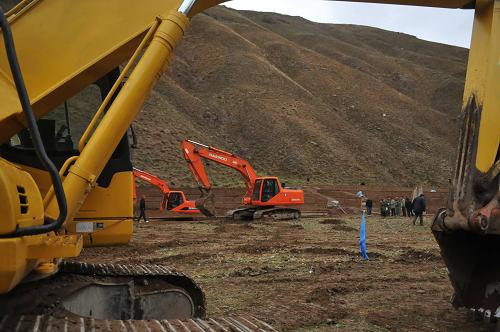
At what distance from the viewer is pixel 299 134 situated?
49.2 metres

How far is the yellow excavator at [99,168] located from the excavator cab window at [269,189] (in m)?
20.8

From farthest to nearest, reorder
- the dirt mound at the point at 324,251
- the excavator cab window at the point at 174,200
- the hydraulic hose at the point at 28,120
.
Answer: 1. the excavator cab window at the point at 174,200
2. the dirt mound at the point at 324,251
3. the hydraulic hose at the point at 28,120

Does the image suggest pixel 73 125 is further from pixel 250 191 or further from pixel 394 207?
pixel 394 207

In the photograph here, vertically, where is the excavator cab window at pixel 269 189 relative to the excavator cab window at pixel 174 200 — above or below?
above

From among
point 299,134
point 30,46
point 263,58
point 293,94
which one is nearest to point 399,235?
point 30,46

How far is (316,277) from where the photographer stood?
10.0 metres

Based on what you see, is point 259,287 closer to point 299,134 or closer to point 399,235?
point 399,235

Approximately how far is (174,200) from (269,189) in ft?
19.3

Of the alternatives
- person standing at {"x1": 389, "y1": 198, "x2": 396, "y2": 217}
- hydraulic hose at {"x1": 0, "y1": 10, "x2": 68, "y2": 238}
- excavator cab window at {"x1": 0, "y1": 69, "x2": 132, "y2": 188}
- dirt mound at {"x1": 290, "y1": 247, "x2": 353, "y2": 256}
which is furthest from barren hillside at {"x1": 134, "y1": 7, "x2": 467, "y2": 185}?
hydraulic hose at {"x1": 0, "y1": 10, "x2": 68, "y2": 238}

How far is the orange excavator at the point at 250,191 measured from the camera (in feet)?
86.3

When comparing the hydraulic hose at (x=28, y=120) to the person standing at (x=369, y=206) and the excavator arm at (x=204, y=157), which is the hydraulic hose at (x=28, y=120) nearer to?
the excavator arm at (x=204, y=157)

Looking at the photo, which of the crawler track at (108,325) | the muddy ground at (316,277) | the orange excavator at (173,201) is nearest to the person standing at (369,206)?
the orange excavator at (173,201)

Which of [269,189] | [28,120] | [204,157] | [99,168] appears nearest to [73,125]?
[99,168]

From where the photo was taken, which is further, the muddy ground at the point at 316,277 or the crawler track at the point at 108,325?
the muddy ground at the point at 316,277
